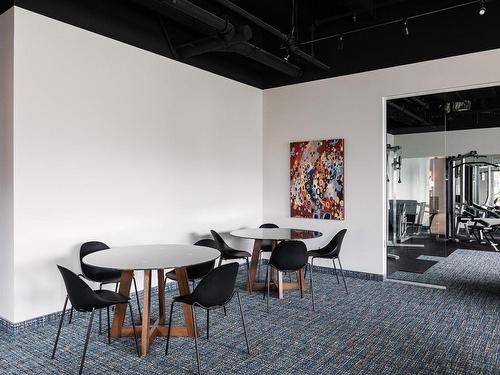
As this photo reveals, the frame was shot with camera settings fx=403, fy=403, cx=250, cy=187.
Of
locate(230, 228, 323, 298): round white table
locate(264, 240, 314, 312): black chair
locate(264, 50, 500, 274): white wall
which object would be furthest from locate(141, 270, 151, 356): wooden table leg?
locate(264, 50, 500, 274): white wall

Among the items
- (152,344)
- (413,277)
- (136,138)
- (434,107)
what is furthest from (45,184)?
(434,107)

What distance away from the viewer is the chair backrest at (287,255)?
4527 millimetres

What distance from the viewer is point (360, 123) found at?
5.96 m

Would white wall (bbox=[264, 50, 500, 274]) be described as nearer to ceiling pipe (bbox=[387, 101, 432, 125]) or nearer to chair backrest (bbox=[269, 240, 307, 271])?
ceiling pipe (bbox=[387, 101, 432, 125])

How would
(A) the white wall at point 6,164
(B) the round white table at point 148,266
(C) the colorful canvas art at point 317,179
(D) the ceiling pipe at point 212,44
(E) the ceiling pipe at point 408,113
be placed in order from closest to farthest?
(B) the round white table at point 148,266, (A) the white wall at point 6,164, (D) the ceiling pipe at point 212,44, (E) the ceiling pipe at point 408,113, (C) the colorful canvas art at point 317,179

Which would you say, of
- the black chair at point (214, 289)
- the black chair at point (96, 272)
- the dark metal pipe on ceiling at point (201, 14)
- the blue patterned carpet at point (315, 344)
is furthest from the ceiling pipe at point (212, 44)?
the blue patterned carpet at point (315, 344)

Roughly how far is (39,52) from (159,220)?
2.34 meters

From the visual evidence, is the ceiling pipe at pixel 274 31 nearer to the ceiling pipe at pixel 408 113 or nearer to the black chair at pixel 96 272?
the ceiling pipe at pixel 408 113

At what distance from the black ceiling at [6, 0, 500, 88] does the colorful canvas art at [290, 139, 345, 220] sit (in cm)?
114

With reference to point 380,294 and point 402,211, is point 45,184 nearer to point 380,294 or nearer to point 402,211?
point 380,294

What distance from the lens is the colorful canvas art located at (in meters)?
6.17

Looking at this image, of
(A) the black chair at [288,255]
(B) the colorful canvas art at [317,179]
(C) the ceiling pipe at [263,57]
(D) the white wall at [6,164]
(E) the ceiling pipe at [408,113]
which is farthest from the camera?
(B) the colorful canvas art at [317,179]

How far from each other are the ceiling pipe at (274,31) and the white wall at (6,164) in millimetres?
2086

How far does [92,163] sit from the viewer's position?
4.45 metres
